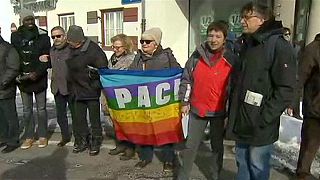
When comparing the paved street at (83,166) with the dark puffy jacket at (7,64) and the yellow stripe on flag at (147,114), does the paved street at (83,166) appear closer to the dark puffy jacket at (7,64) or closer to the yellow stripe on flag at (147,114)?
the yellow stripe on flag at (147,114)

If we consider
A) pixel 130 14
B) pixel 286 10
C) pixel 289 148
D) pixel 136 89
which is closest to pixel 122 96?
pixel 136 89

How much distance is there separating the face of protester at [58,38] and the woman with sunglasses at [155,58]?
114 centimetres

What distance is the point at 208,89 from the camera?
350 centimetres

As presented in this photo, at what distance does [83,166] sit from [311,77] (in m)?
2.97

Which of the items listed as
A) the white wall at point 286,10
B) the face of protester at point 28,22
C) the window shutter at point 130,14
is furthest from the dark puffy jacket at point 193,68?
the window shutter at point 130,14

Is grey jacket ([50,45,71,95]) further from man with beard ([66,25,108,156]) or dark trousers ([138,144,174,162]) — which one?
dark trousers ([138,144,174,162])

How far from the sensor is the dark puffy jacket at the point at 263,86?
2795 millimetres

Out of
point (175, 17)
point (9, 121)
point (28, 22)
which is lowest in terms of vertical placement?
point (9, 121)

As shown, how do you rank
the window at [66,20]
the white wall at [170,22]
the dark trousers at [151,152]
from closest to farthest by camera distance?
the dark trousers at [151,152]
the white wall at [170,22]
the window at [66,20]

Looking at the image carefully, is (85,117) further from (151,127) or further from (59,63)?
(151,127)

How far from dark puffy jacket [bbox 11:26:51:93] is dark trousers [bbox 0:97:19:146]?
299 mm

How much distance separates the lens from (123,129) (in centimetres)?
470

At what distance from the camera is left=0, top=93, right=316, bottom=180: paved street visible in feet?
13.9

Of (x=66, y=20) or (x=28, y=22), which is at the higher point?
(x=66, y=20)
